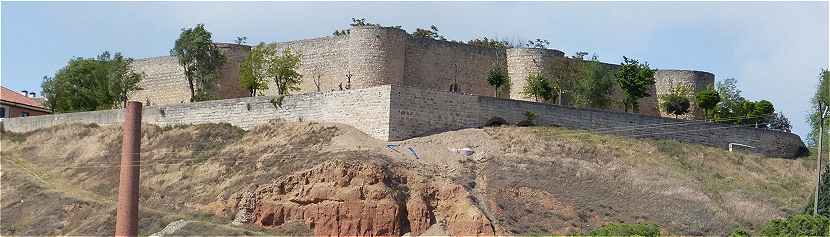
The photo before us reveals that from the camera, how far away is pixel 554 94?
54.2 m

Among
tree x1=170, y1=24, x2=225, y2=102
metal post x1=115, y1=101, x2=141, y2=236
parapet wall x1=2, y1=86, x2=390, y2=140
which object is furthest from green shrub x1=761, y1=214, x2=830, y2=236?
tree x1=170, y1=24, x2=225, y2=102

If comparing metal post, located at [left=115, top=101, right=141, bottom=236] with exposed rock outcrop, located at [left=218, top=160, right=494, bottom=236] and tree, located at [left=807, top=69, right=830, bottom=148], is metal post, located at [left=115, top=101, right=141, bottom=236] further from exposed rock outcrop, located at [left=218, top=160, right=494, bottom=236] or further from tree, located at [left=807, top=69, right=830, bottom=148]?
tree, located at [left=807, top=69, right=830, bottom=148]

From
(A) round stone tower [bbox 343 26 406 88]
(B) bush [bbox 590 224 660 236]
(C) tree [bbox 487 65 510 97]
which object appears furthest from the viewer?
(C) tree [bbox 487 65 510 97]

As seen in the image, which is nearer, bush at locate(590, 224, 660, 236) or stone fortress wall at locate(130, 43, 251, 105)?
bush at locate(590, 224, 660, 236)

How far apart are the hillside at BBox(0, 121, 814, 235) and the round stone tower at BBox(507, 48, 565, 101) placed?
26.7 ft

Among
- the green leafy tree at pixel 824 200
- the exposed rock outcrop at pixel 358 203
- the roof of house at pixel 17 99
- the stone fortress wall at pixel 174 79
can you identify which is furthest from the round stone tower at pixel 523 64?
the roof of house at pixel 17 99

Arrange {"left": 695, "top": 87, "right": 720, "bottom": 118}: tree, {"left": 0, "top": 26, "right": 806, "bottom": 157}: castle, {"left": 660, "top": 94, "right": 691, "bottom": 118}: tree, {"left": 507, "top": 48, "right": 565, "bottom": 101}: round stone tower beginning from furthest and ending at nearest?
{"left": 660, "top": 94, "right": 691, "bottom": 118}: tree → {"left": 695, "top": 87, "right": 720, "bottom": 118}: tree → {"left": 507, "top": 48, "right": 565, "bottom": 101}: round stone tower → {"left": 0, "top": 26, "right": 806, "bottom": 157}: castle

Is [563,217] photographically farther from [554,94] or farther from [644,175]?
[554,94]

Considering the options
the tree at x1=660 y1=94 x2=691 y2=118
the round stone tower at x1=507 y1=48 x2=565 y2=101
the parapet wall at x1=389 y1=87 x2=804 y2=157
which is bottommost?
the parapet wall at x1=389 y1=87 x2=804 y2=157

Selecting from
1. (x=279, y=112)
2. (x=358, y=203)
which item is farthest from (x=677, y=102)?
(x=358, y=203)

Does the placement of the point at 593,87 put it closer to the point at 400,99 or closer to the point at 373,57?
the point at 373,57

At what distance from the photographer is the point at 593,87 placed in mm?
54156

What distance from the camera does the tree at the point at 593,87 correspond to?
5394 cm

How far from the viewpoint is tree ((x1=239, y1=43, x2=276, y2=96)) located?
Answer: 175 feet
